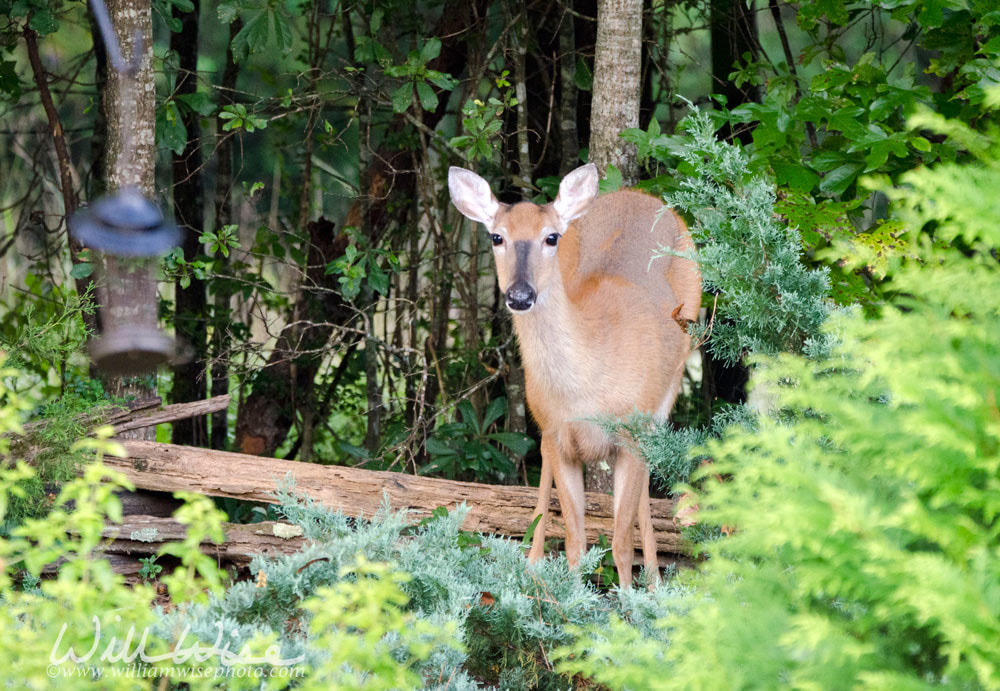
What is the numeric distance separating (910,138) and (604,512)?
7.28 ft

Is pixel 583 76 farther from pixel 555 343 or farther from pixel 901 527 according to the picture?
pixel 901 527

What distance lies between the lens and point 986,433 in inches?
60.7

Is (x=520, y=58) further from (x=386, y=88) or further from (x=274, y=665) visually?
(x=274, y=665)

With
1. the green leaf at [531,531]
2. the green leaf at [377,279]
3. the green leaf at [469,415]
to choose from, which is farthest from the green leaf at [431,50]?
the green leaf at [531,531]

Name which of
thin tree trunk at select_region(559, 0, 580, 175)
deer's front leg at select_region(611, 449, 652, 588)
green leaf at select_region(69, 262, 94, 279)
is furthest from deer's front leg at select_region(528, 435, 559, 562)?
thin tree trunk at select_region(559, 0, 580, 175)

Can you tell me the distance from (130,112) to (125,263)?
76cm

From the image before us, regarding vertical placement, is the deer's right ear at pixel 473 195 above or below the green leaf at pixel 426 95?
below

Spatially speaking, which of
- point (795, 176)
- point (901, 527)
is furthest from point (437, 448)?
point (901, 527)

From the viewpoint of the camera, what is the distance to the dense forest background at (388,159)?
4.56 meters

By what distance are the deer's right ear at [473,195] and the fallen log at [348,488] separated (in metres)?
1.34

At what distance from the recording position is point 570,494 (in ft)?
14.6

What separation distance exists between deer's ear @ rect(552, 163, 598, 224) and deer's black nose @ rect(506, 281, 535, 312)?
0.62 metres

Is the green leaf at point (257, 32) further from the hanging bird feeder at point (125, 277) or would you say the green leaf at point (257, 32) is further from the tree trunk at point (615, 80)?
the tree trunk at point (615, 80)

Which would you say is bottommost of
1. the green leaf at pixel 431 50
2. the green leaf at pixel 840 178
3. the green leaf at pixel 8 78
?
the green leaf at pixel 840 178
